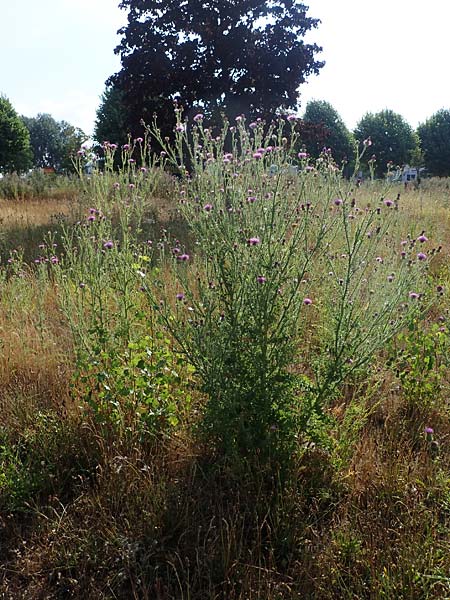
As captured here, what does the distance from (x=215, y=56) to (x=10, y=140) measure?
70.4 ft

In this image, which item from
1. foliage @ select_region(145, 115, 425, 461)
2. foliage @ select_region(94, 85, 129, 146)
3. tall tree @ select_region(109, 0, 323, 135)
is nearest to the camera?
foliage @ select_region(145, 115, 425, 461)

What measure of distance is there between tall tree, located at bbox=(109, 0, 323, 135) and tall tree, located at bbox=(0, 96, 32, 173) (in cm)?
2026

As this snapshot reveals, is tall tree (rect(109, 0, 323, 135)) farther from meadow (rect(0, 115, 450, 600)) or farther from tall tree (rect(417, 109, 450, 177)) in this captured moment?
tall tree (rect(417, 109, 450, 177))

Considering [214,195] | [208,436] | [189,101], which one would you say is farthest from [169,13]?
[208,436]

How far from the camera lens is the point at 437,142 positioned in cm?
3338

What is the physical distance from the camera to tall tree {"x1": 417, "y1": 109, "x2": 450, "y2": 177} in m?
33.1

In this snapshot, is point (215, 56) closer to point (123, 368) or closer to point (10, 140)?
point (123, 368)

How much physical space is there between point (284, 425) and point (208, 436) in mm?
405

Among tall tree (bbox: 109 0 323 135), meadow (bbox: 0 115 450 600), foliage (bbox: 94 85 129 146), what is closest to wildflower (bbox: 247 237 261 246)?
meadow (bbox: 0 115 450 600)

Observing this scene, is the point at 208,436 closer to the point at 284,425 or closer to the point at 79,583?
the point at 284,425

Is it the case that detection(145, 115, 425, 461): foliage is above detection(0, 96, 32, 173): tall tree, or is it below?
below

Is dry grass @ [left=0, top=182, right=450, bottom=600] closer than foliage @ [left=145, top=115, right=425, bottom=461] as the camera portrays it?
Yes

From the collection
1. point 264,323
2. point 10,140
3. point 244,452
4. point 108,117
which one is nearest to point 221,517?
point 244,452

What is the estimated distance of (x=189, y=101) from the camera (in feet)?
33.3
